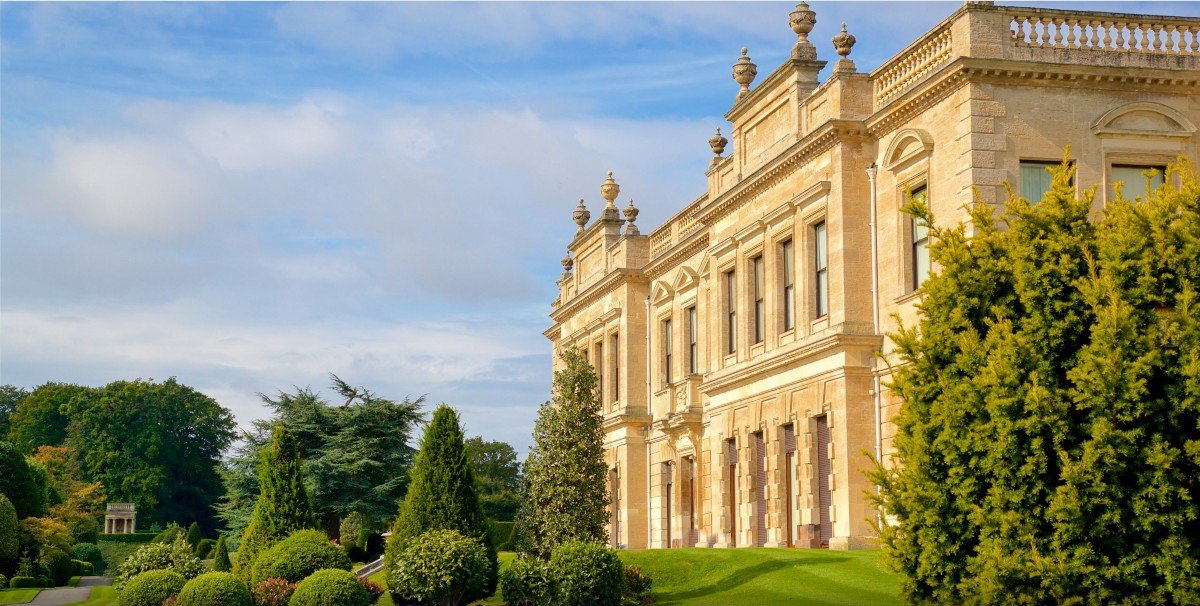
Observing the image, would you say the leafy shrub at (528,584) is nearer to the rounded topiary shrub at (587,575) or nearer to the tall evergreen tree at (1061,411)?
the rounded topiary shrub at (587,575)

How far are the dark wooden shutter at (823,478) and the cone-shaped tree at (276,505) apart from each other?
34.7ft

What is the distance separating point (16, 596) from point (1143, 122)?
106 feet

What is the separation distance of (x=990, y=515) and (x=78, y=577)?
50.3 metres

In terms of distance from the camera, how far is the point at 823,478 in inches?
1196

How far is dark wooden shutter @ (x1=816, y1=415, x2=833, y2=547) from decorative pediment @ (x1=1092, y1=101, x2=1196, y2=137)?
8164 mm

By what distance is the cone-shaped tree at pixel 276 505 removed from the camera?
1171 inches

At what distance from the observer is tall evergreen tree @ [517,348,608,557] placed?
1267 inches

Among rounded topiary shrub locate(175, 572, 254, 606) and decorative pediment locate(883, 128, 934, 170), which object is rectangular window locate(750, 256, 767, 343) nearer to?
decorative pediment locate(883, 128, 934, 170)

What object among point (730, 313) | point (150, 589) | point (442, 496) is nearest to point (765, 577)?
point (442, 496)

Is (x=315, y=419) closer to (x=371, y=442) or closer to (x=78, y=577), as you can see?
(x=371, y=442)

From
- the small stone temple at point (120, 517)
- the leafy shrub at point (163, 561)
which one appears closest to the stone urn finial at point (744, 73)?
the leafy shrub at point (163, 561)

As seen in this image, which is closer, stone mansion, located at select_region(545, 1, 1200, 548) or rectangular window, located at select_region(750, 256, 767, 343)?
stone mansion, located at select_region(545, 1, 1200, 548)

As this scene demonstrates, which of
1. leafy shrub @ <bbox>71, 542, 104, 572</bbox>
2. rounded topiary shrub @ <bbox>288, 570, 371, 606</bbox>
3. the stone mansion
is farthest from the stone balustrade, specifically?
leafy shrub @ <bbox>71, 542, 104, 572</bbox>

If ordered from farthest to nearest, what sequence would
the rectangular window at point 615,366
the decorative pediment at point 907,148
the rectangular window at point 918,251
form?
the rectangular window at point 615,366 → the rectangular window at point 918,251 → the decorative pediment at point 907,148
